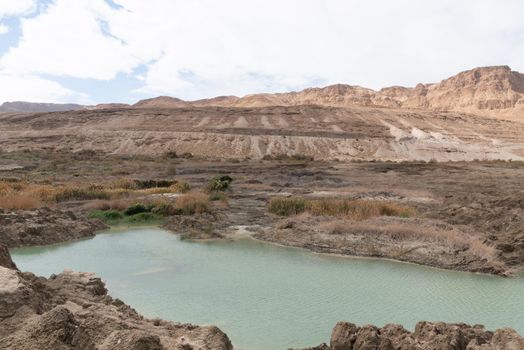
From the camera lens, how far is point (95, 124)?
68.6m

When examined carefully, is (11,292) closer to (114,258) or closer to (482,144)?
(114,258)

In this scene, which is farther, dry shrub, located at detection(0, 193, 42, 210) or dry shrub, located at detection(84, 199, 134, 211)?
dry shrub, located at detection(84, 199, 134, 211)

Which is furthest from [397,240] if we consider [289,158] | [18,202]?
[289,158]

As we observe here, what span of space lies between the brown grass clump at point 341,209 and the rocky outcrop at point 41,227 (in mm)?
6714

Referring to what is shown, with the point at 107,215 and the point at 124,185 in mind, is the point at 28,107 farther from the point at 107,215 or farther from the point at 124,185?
the point at 107,215

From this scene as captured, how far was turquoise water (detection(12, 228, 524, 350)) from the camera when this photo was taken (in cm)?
837

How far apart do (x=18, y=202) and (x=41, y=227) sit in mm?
3999

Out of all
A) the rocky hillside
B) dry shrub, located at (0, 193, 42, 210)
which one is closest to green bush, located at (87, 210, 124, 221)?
dry shrub, located at (0, 193, 42, 210)

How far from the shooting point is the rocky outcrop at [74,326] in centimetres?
508

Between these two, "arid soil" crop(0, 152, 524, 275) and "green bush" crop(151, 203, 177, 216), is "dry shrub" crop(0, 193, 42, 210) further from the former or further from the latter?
"green bush" crop(151, 203, 177, 216)

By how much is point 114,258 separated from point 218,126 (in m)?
54.5

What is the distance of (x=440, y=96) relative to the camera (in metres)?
111

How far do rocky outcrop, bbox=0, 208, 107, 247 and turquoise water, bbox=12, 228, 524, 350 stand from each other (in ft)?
1.90

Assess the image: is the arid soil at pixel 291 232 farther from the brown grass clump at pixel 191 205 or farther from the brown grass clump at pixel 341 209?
the brown grass clump at pixel 191 205
